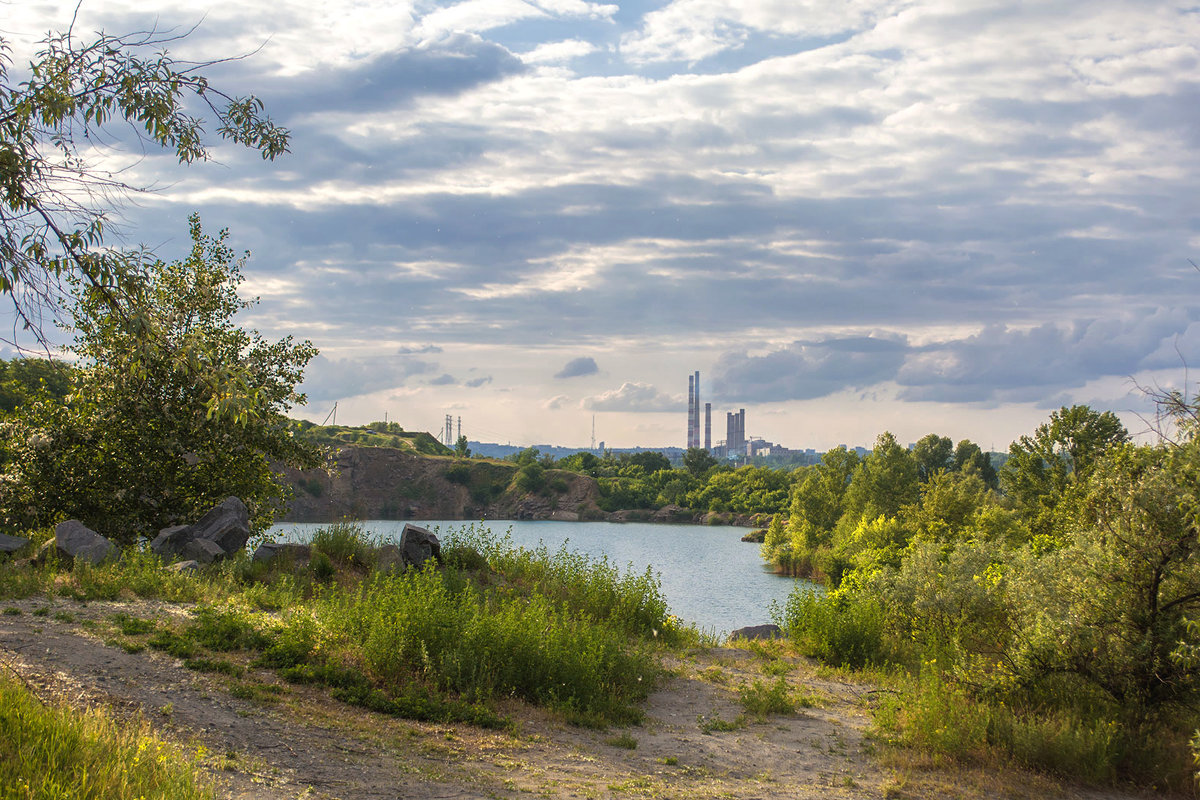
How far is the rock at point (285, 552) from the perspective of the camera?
47.4 feet

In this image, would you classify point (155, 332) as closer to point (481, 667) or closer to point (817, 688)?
point (481, 667)

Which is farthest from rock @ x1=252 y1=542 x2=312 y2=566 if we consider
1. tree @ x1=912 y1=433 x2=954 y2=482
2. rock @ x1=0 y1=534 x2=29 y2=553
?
tree @ x1=912 y1=433 x2=954 y2=482

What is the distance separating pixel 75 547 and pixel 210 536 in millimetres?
2418

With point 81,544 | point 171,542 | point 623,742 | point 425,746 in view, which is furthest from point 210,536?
point 623,742

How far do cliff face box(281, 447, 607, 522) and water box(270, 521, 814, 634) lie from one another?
13.1 m

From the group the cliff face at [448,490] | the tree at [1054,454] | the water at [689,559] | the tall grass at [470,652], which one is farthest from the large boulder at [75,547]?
the cliff face at [448,490]

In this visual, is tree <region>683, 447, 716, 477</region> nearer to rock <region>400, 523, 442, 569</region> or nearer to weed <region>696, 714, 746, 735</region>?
rock <region>400, 523, 442, 569</region>

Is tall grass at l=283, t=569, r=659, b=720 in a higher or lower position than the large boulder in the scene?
lower

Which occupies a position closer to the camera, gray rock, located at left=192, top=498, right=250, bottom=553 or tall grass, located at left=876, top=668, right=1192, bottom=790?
tall grass, located at left=876, top=668, right=1192, bottom=790

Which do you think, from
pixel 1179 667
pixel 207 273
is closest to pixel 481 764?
pixel 1179 667

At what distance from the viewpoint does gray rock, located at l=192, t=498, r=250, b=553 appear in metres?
14.8

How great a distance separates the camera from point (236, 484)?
Result: 55.6 feet

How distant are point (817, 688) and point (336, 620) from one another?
689 cm

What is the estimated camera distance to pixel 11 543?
43.3 feet
